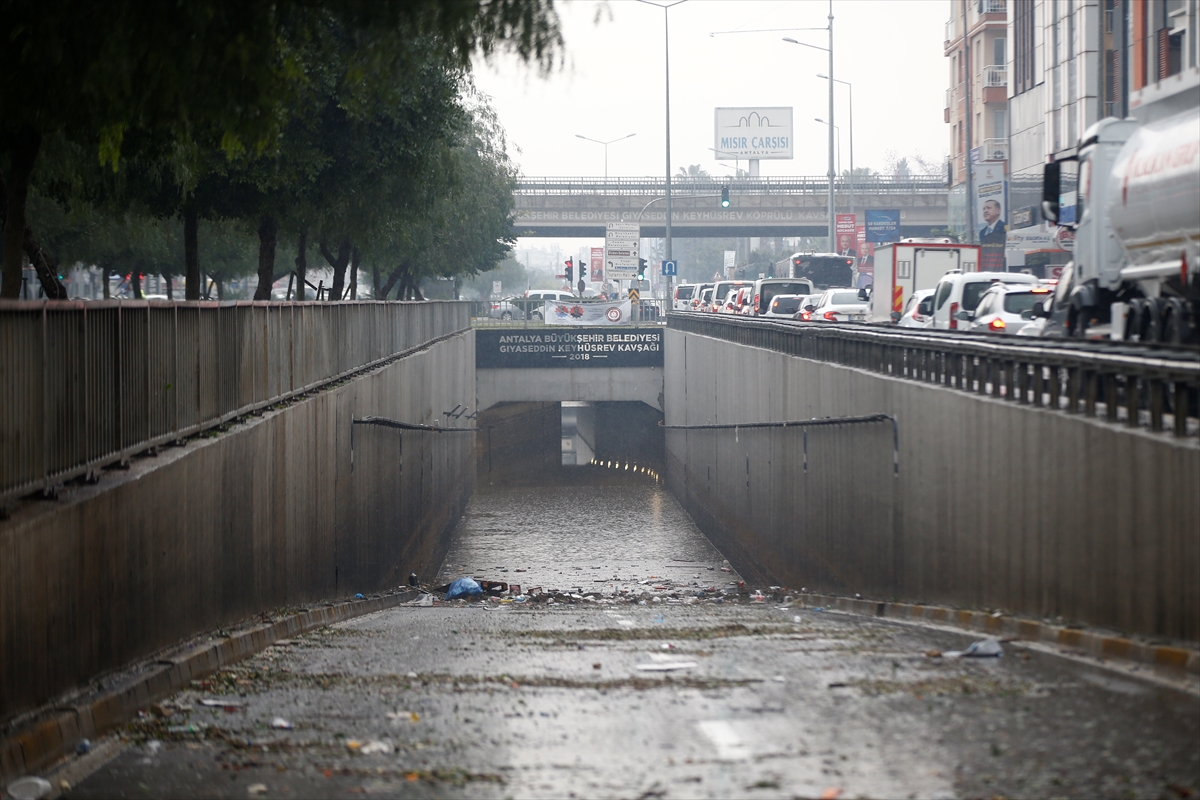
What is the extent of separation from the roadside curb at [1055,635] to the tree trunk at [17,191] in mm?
8307

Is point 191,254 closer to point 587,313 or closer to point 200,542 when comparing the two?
point 200,542

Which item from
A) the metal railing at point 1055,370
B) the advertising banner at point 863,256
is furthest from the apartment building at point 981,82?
the metal railing at point 1055,370

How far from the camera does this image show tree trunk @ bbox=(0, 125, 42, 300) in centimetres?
1209

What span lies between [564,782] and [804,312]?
40.4 metres

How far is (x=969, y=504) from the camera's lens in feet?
44.8

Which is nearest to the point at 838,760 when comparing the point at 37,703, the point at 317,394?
the point at 37,703

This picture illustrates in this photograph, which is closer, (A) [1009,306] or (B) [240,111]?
(B) [240,111]

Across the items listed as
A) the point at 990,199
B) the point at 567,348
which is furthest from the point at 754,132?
the point at 567,348

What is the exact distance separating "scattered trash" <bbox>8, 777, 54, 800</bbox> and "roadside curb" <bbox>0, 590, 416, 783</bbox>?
0.19ft

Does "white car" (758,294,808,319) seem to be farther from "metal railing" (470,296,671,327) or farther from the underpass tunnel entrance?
"metal railing" (470,296,671,327)

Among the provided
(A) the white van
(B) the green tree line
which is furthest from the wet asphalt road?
(A) the white van

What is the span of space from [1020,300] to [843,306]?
17922 mm

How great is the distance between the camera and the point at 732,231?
80.1 meters

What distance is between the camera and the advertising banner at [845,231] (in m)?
65.8
